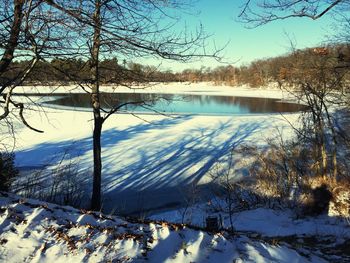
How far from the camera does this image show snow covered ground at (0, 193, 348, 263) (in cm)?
347

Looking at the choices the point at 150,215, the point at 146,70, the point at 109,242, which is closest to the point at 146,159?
the point at 150,215

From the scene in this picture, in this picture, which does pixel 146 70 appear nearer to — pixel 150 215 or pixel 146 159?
pixel 150 215

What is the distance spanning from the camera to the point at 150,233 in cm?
392

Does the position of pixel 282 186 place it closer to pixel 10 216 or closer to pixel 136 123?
pixel 10 216

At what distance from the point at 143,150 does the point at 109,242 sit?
12.3 m

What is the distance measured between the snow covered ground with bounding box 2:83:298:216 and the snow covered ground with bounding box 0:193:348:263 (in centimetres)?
361

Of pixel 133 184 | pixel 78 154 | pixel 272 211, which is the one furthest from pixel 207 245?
pixel 78 154

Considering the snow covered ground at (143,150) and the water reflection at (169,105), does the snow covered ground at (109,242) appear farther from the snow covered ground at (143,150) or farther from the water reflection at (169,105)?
the water reflection at (169,105)

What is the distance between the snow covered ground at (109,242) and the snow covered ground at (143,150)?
3611 millimetres

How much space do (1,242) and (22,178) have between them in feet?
29.2

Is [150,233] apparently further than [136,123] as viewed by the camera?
No

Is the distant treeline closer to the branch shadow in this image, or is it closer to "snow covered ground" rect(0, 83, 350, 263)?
"snow covered ground" rect(0, 83, 350, 263)

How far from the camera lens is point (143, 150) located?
52.5ft

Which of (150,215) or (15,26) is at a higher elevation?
(15,26)
